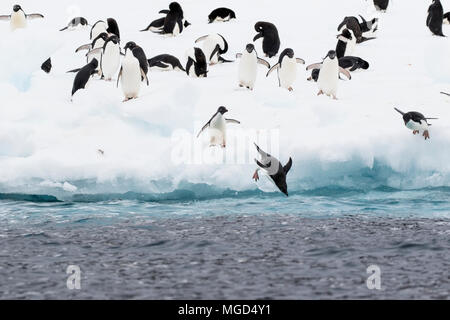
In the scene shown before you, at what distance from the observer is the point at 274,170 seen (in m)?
11.2

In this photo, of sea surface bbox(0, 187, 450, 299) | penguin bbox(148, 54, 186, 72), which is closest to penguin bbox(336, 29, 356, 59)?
penguin bbox(148, 54, 186, 72)

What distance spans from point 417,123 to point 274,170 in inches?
88.9

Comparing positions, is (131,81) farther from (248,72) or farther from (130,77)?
(248,72)

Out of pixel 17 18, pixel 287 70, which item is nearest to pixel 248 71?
pixel 287 70

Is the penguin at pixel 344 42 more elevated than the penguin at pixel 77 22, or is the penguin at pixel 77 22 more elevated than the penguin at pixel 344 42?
the penguin at pixel 77 22

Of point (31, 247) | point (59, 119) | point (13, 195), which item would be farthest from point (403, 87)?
point (31, 247)

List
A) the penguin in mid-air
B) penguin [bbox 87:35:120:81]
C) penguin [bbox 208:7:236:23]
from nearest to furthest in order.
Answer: penguin [bbox 87:35:120:81] < the penguin in mid-air < penguin [bbox 208:7:236:23]

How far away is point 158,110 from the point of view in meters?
12.7

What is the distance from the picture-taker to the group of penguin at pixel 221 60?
12.1 m

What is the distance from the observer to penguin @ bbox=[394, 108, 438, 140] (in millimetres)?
12070

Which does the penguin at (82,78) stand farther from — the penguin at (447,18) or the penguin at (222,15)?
the penguin at (447,18)

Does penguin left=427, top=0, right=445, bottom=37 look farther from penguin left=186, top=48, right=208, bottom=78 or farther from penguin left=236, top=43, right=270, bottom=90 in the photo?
penguin left=186, top=48, right=208, bottom=78

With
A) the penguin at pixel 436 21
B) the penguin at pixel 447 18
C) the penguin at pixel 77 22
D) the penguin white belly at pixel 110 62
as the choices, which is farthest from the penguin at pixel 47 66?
the penguin at pixel 447 18
